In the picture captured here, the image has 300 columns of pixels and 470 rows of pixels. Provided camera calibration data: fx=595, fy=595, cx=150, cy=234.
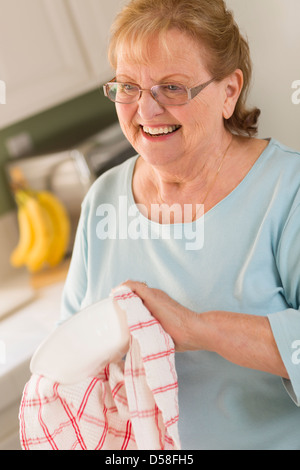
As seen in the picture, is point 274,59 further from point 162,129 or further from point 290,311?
point 290,311

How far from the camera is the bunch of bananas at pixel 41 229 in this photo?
6.36ft

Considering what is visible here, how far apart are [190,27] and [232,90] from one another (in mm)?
135

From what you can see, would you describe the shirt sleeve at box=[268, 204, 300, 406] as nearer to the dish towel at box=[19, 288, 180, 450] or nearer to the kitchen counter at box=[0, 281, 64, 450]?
the dish towel at box=[19, 288, 180, 450]

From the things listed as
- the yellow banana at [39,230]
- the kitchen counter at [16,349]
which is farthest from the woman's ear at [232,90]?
the yellow banana at [39,230]

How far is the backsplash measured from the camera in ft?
6.92

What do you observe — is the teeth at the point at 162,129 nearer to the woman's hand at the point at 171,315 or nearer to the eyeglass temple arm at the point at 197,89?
the eyeglass temple arm at the point at 197,89

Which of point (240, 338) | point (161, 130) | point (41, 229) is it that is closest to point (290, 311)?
point (240, 338)

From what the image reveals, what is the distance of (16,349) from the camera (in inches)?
58.8

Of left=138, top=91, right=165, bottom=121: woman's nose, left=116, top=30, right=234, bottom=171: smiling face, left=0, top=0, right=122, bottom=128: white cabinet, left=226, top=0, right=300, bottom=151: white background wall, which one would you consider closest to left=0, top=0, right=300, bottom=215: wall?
left=226, top=0, right=300, bottom=151: white background wall

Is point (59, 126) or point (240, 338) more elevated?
point (59, 126)

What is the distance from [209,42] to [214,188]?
0.75 ft

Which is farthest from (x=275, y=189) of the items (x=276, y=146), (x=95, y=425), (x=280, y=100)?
(x=95, y=425)

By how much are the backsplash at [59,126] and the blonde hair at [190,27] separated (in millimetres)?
1173

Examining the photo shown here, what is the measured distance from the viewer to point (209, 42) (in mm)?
876
